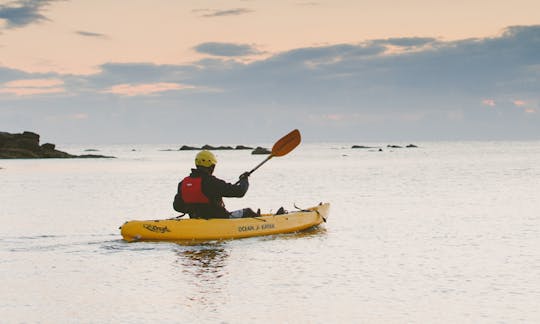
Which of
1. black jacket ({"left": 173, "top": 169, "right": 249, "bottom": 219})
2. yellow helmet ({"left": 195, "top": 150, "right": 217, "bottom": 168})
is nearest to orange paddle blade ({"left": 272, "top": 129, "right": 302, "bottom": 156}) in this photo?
black jacket ({"left": 173, "top": 169, "right": 249, "bottom": 219})

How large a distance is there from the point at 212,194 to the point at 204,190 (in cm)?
20

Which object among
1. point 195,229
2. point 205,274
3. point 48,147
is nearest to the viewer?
point 205,274

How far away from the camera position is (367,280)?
11914mm

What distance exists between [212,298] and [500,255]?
267 inches

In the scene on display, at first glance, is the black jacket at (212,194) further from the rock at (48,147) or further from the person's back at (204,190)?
the rock at (48,147)

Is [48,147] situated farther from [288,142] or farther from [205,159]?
[205,159]

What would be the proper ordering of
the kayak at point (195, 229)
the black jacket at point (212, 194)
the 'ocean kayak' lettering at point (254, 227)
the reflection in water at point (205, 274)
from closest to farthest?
the reflection in water at point (205, 274) → the black jacket at point (212, 194) → the kayak at point (195, 229) → the 'ocean kayak' lettering at point (254, 227)

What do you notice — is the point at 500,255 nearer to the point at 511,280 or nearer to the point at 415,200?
the point at 511,280

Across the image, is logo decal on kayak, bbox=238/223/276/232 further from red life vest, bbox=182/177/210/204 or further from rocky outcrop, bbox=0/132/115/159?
rocky outcrop, bbox=0/132/115/159

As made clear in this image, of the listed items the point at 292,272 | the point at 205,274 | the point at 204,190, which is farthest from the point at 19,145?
the point at 292,272

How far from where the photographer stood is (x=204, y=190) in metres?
15.8

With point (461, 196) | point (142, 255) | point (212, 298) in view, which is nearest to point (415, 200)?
point (461, 196)

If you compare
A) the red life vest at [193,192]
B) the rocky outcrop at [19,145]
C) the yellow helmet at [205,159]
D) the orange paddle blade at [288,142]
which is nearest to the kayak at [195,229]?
the red life vest at [193,192]

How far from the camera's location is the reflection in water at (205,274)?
10328 millimetres
